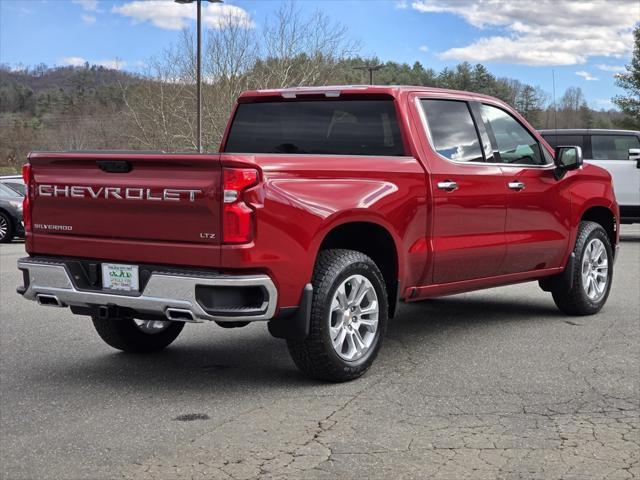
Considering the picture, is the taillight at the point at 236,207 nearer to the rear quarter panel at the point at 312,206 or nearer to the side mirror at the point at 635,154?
the rear quarter panel at the point at 312,206

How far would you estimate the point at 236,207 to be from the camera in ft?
16.4

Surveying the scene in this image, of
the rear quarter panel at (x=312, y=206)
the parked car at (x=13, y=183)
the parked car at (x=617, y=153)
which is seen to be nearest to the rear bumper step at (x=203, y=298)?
the rear quarter panel at (x=312, y=206)

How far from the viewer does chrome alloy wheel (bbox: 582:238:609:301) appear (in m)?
8.23

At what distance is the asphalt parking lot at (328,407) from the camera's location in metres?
4.13

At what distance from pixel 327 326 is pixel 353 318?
0.36m

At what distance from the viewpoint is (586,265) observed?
27.1 feet

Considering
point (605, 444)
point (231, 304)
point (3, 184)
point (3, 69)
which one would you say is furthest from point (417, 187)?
point (3, 69)

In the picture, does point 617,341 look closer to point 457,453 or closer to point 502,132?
point 502,132

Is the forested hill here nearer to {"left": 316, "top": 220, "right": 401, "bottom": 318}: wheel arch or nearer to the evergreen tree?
the evergreen tree

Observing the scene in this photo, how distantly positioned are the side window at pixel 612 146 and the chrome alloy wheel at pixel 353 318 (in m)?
12.2

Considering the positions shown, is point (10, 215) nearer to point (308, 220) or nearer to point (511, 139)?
point (511, 139)

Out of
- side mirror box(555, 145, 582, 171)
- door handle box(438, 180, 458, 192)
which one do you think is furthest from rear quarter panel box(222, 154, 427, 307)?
side mirror box(555, 145, 582, 171)

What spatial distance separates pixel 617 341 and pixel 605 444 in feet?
9.05

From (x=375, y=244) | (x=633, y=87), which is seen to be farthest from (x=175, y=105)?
(x=375, y=244)
